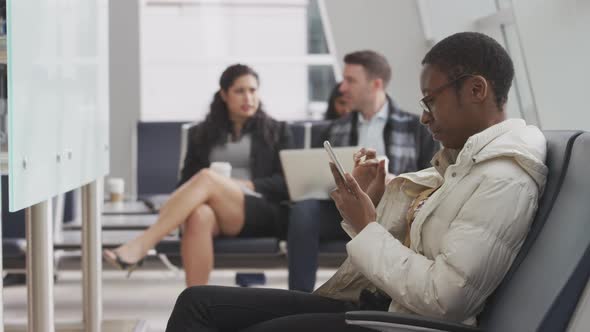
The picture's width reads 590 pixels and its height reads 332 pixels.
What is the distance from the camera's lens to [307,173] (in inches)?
160

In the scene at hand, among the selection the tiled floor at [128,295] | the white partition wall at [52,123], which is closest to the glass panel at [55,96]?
the white partition wall at [52,123]

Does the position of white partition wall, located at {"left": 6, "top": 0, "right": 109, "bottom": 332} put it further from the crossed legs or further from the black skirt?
the black skirt

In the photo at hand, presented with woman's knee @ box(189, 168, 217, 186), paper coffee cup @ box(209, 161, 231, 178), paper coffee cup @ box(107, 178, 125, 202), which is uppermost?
paper coffee cup @ box(107, 178, 125, 202)

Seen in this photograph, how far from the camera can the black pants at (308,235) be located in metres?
3.96

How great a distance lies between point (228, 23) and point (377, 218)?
6012 millimetres

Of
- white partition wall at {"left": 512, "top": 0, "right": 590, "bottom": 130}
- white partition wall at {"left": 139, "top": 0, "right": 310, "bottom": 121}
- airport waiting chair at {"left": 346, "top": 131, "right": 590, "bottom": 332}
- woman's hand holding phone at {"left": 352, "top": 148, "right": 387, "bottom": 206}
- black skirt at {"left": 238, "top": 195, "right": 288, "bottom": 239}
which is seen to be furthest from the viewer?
white partition wall at {"left": 139, "top": 0, "right": 310, "bottom": 121}

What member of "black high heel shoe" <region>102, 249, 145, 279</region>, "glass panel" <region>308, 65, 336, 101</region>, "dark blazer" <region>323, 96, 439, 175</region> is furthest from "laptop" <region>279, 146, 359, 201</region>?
"glass panel" <region>308, 65, 336, 101</region>

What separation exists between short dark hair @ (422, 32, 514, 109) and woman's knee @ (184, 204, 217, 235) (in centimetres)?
234

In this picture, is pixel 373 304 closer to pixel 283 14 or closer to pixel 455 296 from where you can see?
pixel 455 296

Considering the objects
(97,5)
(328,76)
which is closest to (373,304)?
(97,5)

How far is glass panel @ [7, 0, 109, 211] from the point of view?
6.36 feet

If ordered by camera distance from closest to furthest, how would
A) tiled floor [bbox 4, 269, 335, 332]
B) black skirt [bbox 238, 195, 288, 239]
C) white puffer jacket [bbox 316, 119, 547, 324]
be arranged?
1. white puffer jacket [bbox 316, 119, 547, 324]
2. black skirt [bbox 238, 195, 288, 239]
3. tiled floor [bbox 4, 269, 335, 332]

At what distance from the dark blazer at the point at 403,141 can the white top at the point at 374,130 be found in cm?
2

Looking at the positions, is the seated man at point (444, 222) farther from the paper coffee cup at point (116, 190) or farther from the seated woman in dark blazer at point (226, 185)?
the paper coffee cup at point (116, 190)
